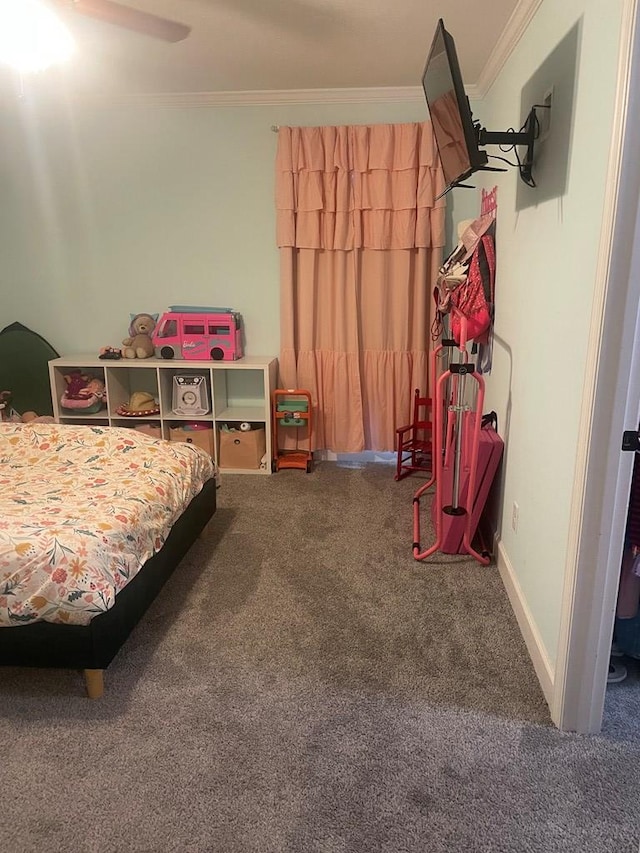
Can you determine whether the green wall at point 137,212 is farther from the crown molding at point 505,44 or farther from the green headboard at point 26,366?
the crown molding at point 505,44

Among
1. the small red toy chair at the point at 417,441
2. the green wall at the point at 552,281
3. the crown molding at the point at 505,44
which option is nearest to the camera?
the green wall at the point at 552,281

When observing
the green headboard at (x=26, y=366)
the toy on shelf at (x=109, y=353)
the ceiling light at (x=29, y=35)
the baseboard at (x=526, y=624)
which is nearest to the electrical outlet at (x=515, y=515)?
the baseboard at (x=526, y=624)

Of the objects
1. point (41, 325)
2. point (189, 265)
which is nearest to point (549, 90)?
point (189, 265)

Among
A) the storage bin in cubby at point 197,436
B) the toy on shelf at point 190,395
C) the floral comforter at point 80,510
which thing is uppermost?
the toy on shelf at point 190,395

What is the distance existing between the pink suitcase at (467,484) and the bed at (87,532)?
1.18 meters

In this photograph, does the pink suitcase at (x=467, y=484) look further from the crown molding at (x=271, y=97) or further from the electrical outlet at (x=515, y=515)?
the crown molding at (x=271, y=97)

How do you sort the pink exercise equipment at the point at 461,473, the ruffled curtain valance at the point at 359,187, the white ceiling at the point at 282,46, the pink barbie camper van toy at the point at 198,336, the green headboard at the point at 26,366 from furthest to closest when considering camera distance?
the green headboard at the point at 26,366 < the pink barbie camper van toy at the point at 198,336 < the ruffled curtain valance at the point at 359,187 < the pink exercise equipment at the point at 461,473 < the white ceiling at the point at 282,46

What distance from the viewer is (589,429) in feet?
5.32

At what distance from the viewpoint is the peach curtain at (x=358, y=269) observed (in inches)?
148

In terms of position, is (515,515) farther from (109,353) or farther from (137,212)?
(137,212)

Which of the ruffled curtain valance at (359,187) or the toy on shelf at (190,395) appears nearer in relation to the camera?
the ruffled curtain valance at (359,187)

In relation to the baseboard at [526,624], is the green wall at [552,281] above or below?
above

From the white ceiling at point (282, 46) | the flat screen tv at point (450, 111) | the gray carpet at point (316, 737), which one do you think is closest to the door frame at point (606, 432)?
the gray carpet at point (316, 737)

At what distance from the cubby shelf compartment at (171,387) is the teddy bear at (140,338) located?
6cm
